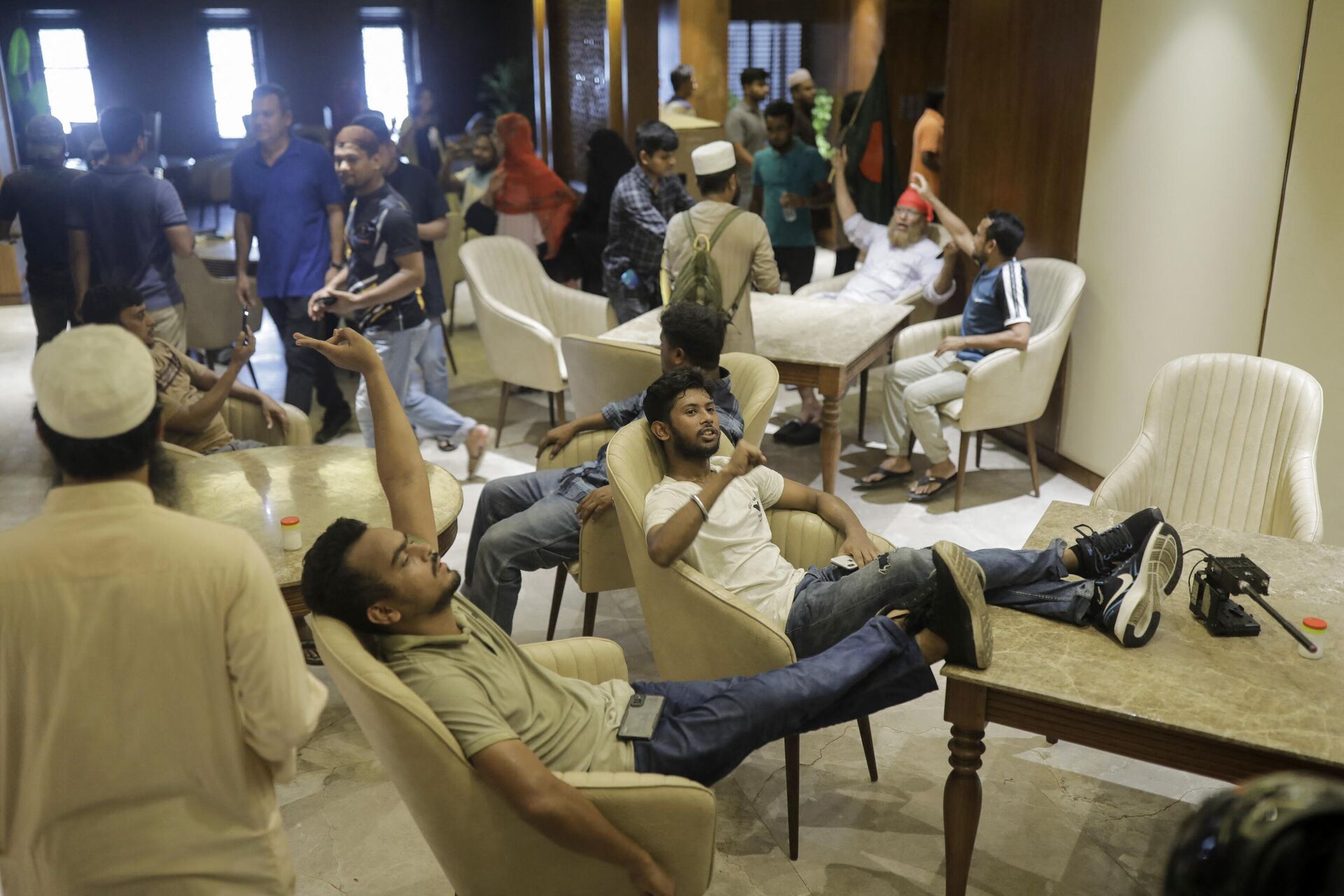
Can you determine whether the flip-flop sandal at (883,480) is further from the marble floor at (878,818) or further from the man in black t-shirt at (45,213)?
the man in black t-shirt at (45,213)

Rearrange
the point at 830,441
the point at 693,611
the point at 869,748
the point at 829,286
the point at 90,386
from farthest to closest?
the point at 829,286 < the point at 830,441 < the point at 869,748 < the point at 693,611 < the point at 90,386

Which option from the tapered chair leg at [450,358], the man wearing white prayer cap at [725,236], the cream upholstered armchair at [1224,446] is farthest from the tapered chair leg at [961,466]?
the tapered chair leg at [450,358]

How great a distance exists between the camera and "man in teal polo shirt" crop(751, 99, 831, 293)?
701 cm

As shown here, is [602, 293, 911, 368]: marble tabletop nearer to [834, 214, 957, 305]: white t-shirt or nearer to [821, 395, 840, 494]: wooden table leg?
[821, 395, 840, 494]: wooden table leg

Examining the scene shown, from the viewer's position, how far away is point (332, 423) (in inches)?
229

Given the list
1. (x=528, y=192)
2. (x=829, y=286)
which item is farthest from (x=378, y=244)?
(x=829, y=286)

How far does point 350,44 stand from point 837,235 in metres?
7.25

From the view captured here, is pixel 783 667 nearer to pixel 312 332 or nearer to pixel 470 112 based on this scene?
pixel 312 332

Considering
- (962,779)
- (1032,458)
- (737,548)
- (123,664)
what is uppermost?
(123,664)

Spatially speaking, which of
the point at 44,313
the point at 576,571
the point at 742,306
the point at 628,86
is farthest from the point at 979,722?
the point at 628,86

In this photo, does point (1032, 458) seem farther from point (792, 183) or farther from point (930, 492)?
point (792, 183)

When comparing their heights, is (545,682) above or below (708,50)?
below

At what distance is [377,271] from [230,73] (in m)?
9.50

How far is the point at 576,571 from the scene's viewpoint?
11.3ft
